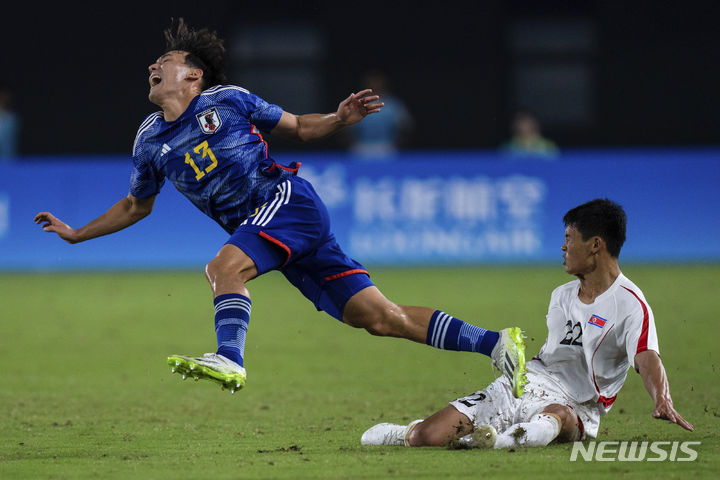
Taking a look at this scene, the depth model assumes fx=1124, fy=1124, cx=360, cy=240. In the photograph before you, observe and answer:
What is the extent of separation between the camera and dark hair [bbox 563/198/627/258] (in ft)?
18.0

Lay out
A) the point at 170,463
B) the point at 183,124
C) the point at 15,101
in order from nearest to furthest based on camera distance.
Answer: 1. the point at 170,463
2. the point at 183,124
3. the point at 15,101

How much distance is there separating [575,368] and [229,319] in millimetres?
1708

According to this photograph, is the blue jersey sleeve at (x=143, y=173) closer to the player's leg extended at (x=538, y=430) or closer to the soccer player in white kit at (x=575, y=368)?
the soccer player in white kit at (x=575, y=368)

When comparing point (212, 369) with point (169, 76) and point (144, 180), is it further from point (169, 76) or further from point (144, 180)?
point (169, 76)

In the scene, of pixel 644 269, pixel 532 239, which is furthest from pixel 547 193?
pixel 644 269

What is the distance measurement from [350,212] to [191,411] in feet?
28.5

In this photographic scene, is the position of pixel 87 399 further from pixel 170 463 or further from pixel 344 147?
pixel 344 147

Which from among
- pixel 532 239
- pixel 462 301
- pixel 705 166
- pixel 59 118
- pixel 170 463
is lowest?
pixel 170 463

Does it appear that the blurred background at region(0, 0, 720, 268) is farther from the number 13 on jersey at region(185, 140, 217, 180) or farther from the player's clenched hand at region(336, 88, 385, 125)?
the number 13 on jersey at region(185, 140, 217, 180)

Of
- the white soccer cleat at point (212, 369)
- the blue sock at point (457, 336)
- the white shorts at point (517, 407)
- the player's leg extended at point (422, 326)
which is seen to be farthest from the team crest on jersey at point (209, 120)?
the white shorts at point (517, 407)

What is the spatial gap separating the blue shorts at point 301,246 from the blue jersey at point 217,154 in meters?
0.12

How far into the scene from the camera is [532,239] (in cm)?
1550

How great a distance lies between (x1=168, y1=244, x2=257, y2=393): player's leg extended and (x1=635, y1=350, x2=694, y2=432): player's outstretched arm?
5.99ft

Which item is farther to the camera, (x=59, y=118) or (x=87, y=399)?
(x=59, y=118)
